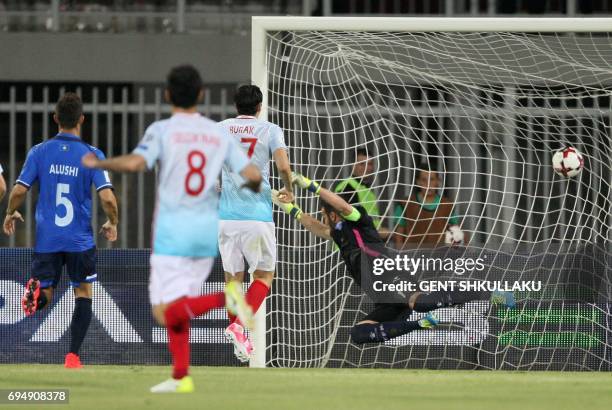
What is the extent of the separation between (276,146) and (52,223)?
1667mm

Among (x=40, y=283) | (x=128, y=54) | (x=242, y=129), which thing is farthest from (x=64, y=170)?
(x=128, y=54)

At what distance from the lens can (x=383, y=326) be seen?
419 inches

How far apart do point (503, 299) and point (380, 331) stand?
115 cm

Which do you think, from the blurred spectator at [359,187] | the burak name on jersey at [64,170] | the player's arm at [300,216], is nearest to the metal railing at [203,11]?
the blurred spectator at [359,187]

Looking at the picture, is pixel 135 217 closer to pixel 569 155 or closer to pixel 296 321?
pixel 296 321

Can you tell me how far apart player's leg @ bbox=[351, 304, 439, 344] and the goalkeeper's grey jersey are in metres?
1.20

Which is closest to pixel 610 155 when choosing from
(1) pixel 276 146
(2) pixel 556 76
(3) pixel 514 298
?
(2) pixel 556 76

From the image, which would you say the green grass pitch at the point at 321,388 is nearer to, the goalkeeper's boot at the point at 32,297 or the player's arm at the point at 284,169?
the goalkeeper's boot at the point at 32,297

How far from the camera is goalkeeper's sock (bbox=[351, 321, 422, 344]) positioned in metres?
10.6

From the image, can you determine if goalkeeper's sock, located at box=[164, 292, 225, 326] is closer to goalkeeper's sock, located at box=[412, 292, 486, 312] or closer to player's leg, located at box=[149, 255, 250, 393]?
player's leg, located at box=[149, 255, 250, 393]

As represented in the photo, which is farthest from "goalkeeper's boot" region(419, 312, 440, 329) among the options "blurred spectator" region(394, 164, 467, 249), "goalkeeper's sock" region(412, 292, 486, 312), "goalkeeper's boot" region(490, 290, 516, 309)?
"blurred spectator" region(394, 164, 467, 249)

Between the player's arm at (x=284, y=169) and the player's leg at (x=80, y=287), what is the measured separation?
4.59 feet

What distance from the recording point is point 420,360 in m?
Answer: 11.3

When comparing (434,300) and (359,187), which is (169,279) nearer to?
(434,300)
